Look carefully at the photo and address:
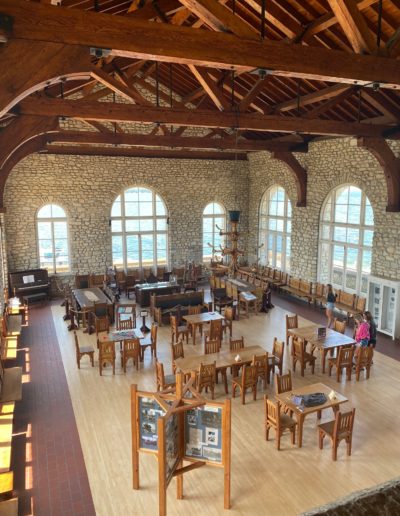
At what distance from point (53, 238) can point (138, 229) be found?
3064mm

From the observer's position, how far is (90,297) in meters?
12.3

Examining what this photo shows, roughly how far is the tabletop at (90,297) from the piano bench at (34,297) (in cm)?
176

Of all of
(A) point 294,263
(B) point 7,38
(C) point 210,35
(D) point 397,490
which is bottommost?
(A) point 294,263

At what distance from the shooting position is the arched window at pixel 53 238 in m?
14.8

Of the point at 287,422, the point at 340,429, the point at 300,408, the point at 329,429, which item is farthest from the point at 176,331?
the point at 340,429

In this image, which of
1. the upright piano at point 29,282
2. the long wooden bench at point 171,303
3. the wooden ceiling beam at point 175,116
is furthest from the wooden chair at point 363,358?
the upright piano at point 29,282

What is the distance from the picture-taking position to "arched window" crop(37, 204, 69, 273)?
1476 cm

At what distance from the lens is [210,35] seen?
14.0 ft

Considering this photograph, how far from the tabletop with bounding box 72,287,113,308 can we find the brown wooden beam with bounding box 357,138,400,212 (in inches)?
301

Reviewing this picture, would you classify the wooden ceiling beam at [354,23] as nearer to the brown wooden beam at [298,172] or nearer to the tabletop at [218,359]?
the tabletop at [218,359]

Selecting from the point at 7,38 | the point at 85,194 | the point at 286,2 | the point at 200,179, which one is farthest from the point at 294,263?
the point at 7,38

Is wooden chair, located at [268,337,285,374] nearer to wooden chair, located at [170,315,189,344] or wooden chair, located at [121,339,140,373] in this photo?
wooden chair, located at [170,315,189,344]

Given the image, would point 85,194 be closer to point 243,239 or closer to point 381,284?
point 243,239

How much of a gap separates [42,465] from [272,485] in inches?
119
